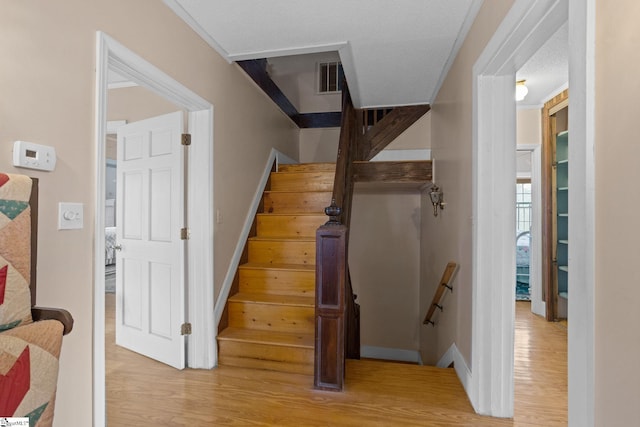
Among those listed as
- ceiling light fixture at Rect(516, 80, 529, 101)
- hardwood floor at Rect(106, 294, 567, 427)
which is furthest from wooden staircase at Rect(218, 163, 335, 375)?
ceiling light fixture at Rect(516, 80, 529, 101)

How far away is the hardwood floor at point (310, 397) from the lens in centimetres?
179

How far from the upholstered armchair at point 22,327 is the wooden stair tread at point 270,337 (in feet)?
4.86

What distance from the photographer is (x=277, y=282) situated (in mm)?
2842

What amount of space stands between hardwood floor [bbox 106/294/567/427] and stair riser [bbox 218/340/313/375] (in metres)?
0.05

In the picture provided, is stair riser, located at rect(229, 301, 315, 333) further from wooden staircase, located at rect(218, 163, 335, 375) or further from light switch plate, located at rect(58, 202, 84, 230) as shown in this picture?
light switch plate, located at rect(58, 202, 84, 230)

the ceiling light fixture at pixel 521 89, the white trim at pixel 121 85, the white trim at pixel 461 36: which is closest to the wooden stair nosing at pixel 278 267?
the white trim at pixel 121 85

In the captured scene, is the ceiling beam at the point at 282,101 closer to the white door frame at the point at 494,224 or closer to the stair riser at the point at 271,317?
the white door frame at the point at 494,224

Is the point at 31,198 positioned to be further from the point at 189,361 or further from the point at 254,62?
the point at 254,62

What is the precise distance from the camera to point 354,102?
139 inches

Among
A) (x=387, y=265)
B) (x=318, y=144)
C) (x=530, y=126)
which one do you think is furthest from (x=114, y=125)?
(x=530, y=126)

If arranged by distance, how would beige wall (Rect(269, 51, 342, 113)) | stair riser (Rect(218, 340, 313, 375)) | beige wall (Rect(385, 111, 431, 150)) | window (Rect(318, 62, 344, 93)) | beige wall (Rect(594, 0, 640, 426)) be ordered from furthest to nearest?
window (Rect(318, 62, 344, 93)) < beige wall (Rect(269, 51, 342, 113)) < beige wall (Rect(385, 111, 431, 150)) < stair riser (Rect(218, 340, 313, 375)) < beige wall (Rect(594, 0, 640, 426))

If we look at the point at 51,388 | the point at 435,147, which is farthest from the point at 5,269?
the point at 435,147

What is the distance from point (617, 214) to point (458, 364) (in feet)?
5.83

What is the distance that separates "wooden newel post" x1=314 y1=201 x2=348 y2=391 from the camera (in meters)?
2.08
